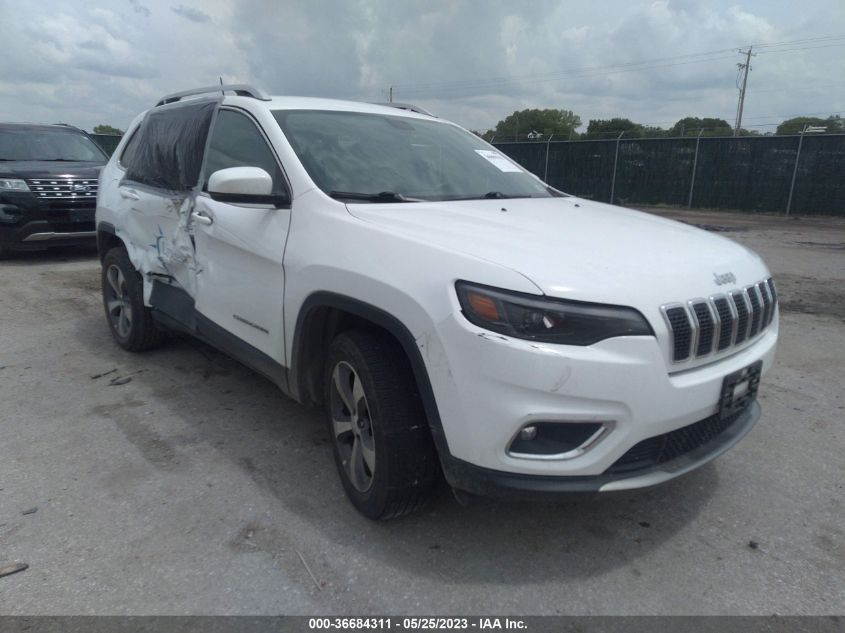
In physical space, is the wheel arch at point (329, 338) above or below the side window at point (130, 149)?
A: below

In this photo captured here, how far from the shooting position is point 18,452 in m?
3.38

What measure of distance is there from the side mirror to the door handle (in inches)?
23.0

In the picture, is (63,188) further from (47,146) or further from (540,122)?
(540,122)

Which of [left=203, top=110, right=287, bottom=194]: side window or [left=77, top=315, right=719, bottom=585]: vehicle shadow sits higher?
[left=203, top=110, right=287, bottom=194]: side window

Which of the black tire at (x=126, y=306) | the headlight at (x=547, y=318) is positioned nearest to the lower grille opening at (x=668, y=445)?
the headlight at (x=547, y=318)

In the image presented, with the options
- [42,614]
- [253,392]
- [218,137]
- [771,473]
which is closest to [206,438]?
[253,392]

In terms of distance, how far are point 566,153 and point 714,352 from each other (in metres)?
20.9

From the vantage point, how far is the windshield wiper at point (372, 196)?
2.93m

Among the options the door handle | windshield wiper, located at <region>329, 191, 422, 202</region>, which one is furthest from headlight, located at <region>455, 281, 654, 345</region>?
the door handle

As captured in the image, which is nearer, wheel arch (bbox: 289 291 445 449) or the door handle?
wheel arch (bbox: 289 291 445 449)

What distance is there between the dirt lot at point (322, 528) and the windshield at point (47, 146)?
6.56 metres

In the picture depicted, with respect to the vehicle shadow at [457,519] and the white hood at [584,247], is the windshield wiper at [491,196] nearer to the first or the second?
the white hood at [584,247]

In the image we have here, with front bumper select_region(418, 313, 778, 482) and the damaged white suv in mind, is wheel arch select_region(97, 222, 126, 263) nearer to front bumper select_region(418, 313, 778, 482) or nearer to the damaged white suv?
the damaged white suv

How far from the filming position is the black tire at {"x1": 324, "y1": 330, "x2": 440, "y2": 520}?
244cm
